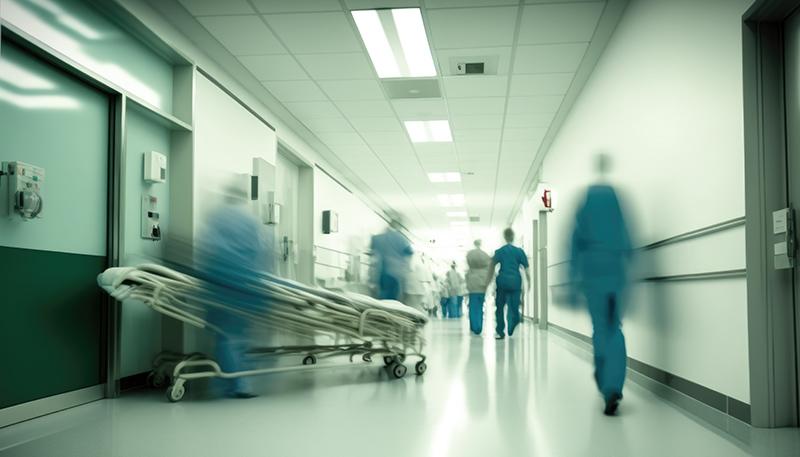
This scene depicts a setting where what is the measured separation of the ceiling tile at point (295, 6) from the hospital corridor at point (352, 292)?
2cm

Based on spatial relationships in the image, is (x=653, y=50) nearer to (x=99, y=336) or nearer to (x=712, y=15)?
(x=712, y=15)

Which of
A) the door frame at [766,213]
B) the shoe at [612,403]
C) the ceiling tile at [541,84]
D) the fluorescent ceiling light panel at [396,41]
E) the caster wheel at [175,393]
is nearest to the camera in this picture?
the door frame at [766,213]

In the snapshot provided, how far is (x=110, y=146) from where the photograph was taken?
420 centimetres

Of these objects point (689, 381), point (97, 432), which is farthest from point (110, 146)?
point (689, 381)

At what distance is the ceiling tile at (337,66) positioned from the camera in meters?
5.73

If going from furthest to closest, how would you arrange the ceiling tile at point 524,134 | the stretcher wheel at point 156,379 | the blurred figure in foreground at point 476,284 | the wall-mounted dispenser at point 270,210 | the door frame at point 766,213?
the blurred figure in foreground at point 476,284, the ceiling tile at point 524,134, the wall-mounted dispenser at point 270,210, the stretcher wheel at point 156,379, the door frame at point 766,213

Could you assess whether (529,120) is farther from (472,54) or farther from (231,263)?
(231,263)

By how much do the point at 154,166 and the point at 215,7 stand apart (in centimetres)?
130

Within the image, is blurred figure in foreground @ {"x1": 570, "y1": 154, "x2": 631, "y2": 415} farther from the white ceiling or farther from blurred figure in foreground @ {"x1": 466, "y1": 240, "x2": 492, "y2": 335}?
blurred figure in foreground @ {"x1": 466, "y1": 240, "x2": 492, "y2": 335}

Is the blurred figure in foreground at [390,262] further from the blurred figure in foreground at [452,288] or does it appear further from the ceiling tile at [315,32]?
the blurred figure in foreground at [452,288]

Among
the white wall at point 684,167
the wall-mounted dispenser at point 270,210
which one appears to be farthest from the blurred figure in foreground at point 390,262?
the white wall at point 684,167

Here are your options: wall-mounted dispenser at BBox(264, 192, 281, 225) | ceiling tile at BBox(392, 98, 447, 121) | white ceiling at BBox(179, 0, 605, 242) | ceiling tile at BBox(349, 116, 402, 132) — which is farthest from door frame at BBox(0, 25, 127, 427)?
ceiling tile at BBox(349, 116, 402, 132)

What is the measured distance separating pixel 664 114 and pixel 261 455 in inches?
127

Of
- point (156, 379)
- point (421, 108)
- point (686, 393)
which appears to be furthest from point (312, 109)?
point (686, 393)
